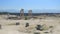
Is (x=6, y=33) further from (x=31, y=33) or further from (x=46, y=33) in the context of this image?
(x=46, y=33)

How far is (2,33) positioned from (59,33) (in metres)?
5.23

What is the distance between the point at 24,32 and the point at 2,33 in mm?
2315

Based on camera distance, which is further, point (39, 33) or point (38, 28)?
point (38, 28)

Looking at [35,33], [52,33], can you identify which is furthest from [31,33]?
[52,33]

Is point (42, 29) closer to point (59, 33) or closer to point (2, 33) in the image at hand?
point (59, 33)

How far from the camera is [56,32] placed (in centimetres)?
1614

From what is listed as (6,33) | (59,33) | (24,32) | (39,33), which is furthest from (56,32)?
(6,33)

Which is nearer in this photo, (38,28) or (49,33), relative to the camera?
(49,33)

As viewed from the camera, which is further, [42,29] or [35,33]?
[42,29]

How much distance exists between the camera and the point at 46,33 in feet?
50.6

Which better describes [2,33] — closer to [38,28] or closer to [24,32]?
[24,32]

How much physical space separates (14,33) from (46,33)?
3.01 metres

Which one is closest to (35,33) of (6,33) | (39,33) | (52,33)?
(39,33)

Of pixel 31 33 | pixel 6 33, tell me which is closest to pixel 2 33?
pixel 6 33
